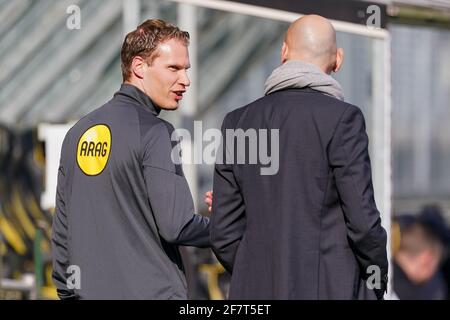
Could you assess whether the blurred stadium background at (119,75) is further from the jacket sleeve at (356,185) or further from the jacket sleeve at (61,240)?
the jacket sleeve at (356,185)

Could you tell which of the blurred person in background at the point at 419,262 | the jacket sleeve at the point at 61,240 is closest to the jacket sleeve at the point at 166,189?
the jacket sleeve at the point at 61,240

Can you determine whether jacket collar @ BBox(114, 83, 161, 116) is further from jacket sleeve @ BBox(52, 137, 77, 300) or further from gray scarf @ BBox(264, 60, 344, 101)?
gray scarf @ BBox(264, 60, 344, 101)

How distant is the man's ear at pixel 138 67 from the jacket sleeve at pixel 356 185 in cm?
61

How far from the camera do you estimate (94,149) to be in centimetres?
309

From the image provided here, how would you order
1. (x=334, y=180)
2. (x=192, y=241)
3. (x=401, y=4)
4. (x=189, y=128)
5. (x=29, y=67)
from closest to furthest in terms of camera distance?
(x=334, y=180)
(x=192, y=241)
(x=401, y=4)
(x=189, y=128)
(x=29, y=67)

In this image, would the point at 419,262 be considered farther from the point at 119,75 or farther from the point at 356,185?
the point at 356,185

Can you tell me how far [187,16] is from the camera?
20.6 feet

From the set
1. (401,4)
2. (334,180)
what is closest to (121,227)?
(334,180)

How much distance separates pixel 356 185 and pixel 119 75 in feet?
13.3

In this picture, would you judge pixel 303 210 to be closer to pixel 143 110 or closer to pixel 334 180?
pixel 334 180

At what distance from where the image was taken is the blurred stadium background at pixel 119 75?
18.9ft

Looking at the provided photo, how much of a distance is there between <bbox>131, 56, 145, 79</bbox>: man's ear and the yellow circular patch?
0.57 feet
